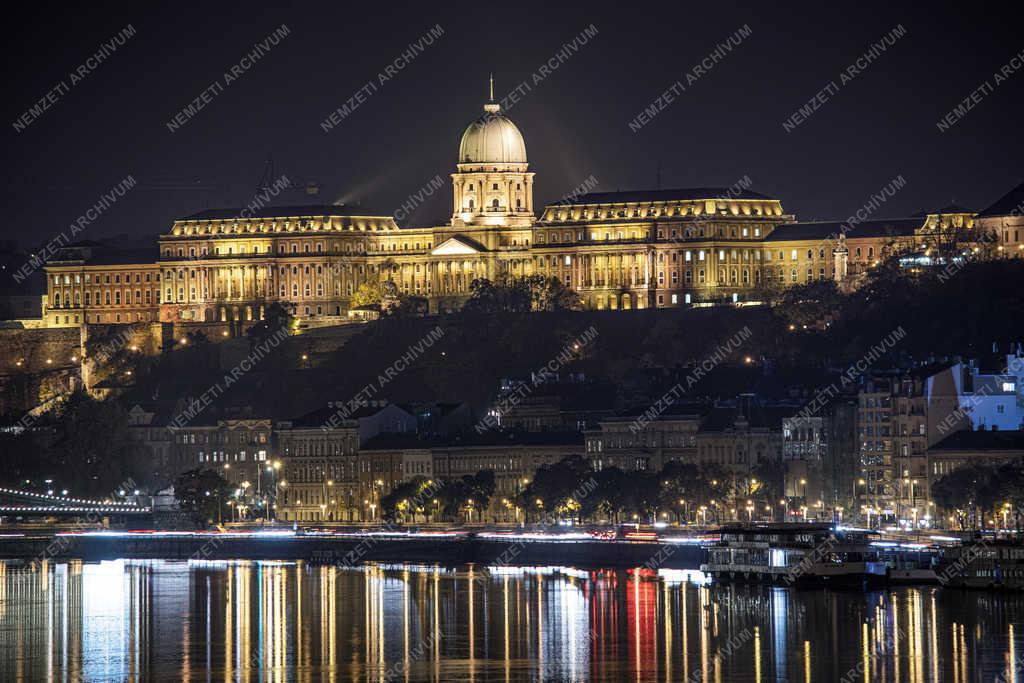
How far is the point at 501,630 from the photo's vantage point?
119500mm

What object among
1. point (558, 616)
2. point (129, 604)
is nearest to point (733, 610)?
point (558, 616)

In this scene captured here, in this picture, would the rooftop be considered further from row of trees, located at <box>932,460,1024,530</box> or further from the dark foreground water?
the dark foreground water

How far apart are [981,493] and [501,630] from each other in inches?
1177

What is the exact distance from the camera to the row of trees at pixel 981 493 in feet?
468

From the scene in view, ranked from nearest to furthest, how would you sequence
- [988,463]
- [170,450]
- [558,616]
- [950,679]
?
[950,679] < [558,616] < [988,463] < [170,450]

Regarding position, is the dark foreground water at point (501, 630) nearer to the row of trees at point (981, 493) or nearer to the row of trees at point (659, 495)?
the row of trees at point (981, 493)

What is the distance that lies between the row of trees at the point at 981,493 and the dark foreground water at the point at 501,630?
12.3 metres

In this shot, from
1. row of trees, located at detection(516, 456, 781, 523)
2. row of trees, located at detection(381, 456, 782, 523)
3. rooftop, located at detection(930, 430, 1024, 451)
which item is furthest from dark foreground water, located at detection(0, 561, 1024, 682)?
rooftop, located at detection(930, 430, 1024, 451)

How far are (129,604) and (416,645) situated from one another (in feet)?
66.7

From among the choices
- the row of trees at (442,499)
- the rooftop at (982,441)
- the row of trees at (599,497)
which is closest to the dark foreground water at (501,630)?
the row of trees at (599,497)

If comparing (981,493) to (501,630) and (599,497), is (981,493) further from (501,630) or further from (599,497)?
(501,630)

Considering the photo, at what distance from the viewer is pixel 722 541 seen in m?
138

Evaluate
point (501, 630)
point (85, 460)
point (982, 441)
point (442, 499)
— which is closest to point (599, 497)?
point (442, 499)

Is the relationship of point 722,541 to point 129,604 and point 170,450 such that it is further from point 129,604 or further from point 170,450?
point 170,450
